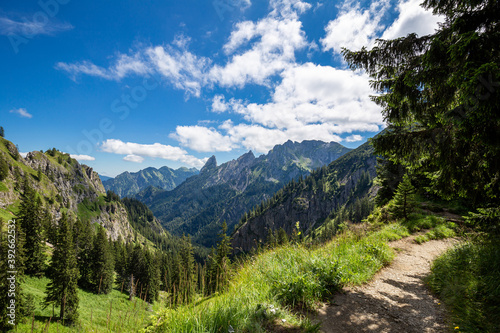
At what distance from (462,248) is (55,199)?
632 feet

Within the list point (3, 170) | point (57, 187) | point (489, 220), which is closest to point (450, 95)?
point (489, 220)

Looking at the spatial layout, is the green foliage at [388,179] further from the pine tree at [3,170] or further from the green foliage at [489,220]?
the pine tree at [3,170]

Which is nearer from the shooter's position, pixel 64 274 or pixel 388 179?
pixel 388 179

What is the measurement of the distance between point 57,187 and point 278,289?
205m

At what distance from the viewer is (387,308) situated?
198 inches

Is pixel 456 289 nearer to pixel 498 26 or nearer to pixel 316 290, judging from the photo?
pixel 316 290

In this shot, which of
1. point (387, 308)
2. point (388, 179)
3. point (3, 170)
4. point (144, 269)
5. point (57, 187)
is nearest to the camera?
point (387, 308)

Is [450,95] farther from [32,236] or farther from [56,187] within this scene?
[56,187]

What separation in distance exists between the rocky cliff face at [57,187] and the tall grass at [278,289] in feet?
425

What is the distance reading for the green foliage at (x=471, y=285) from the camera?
13.3 ft

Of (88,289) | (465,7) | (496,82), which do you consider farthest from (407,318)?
(88,289)

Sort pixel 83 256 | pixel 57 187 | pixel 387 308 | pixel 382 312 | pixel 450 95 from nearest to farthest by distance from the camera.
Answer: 1. pixel 382 312
2. pixel 387 308
3. pixel 450 95
4. pixel 83 256
5. pixel 57 187

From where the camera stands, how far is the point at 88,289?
47562 mm

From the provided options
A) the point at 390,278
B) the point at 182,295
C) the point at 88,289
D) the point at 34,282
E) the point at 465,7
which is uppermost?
the point at 465,7
